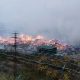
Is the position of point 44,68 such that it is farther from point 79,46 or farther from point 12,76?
point 79,46

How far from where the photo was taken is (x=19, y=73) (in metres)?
11.2

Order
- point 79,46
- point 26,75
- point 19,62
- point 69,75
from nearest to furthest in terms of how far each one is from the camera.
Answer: point 69,75 < point 26,75 < point 19,62 < point 79,46

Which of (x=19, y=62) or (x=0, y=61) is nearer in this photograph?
(x=19, y=62)

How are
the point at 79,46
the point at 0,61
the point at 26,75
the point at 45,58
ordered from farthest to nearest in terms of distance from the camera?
the point at 79,46, the point at 45,58, the point at 0,61, the point at 26,75

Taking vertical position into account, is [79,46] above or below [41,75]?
above

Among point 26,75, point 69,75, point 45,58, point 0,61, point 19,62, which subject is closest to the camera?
point 69,75

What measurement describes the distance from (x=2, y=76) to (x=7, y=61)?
6.63 ft

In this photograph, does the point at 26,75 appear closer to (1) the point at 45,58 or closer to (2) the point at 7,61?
(2) the point at 7,61

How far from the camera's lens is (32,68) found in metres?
12.4

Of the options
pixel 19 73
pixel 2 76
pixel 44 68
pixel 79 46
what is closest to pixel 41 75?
pixel 44 68

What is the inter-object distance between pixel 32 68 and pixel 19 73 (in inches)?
50.7

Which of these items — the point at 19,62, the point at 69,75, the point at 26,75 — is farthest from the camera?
the point at 19,62

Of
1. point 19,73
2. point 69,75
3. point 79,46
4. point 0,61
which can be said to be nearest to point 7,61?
point 0,61

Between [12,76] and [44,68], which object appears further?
[44,68]
